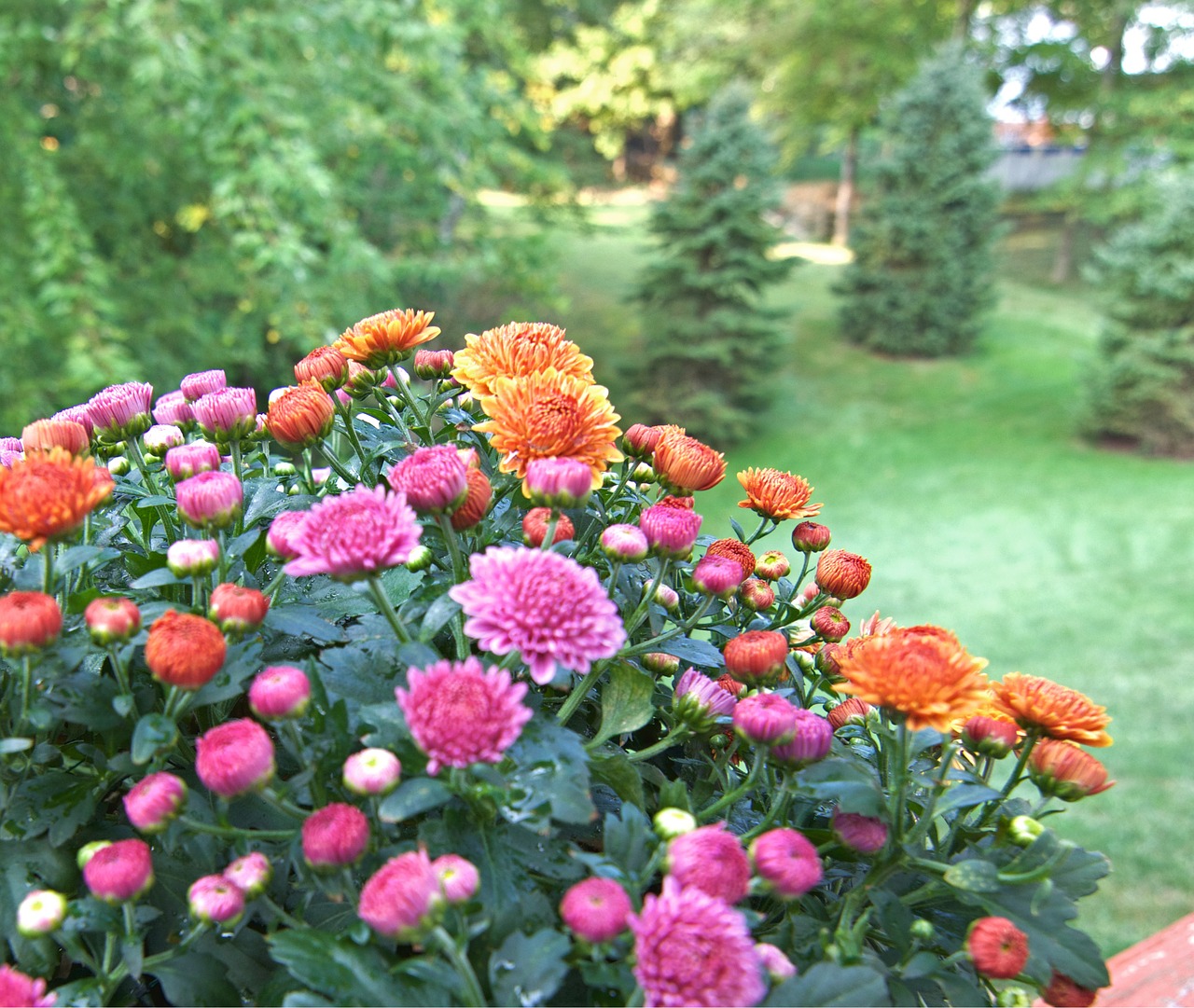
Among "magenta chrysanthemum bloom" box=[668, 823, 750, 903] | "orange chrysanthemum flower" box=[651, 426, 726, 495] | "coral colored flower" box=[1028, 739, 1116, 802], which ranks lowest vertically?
"coral colored flower" box=[1028, 739, 1116, 802]

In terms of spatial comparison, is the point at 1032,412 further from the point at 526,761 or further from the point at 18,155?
the point at 526,761

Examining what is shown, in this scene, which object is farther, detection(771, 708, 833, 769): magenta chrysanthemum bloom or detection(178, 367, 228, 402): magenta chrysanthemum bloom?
detection(178, 367, 228, 402): magenta chrysanthemum bloom

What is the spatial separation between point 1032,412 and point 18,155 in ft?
30.5

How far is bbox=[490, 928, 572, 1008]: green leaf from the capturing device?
0.55 meters

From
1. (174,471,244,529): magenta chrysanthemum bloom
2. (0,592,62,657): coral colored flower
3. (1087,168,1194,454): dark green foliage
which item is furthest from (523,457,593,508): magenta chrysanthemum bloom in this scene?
(1087,168,1194,454): dark green foliage

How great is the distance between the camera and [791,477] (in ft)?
3.11

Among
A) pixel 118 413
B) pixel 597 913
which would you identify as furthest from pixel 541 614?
pixel 118 413

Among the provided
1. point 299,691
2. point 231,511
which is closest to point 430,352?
point 231,511

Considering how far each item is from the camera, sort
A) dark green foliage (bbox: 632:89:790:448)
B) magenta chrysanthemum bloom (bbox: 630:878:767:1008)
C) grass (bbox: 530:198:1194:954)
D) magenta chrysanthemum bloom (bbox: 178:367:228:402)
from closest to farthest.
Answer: magenta chrysanthemum bloom (bbox: 630:878:767:1008), magenta chrysanthemum bloom (bbox: 178:367:228:402), grass (bbox: 530:198:1194:954), dark green foliage (bbox: 632:89:790:448)

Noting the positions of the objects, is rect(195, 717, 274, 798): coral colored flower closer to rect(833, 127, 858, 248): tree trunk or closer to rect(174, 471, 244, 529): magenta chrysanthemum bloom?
rect(174, 471, 244, 529): magenta chrysanthemum bloom

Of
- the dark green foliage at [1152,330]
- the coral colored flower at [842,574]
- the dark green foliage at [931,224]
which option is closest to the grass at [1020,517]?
the dark green foliage at [1152,330]

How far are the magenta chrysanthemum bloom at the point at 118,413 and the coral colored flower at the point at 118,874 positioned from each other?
44 cm

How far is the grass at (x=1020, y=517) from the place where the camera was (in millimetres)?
3611

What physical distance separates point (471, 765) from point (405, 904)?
0.30 feet
